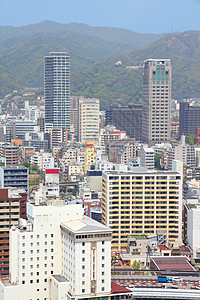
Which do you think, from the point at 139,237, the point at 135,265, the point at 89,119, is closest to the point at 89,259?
the point at 135,265

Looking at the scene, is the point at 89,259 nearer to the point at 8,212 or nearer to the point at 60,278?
the point at 60,278

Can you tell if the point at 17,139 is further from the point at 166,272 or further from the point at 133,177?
the point at 166,272

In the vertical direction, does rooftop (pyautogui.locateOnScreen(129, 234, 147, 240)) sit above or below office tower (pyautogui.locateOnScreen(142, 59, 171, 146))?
below

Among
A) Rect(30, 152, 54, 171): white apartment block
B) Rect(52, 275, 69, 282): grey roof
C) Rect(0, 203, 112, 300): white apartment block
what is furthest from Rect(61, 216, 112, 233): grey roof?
Rect(30, 152, 54, 171): white apartment block

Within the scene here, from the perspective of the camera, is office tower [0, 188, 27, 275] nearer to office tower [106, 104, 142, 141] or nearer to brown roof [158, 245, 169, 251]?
brown roof [158, 245, 169, 251]

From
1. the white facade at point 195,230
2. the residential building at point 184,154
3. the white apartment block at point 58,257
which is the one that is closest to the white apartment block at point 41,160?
the residential building at point 184,154

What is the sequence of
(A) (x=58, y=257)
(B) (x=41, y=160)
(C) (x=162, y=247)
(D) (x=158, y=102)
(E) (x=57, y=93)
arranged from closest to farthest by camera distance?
1. (A) (x=58, y=257)
2. (C) (x=162, y=247)
3. (B) (x=41, y=160)
4. (D) (x=158, y=102)
5. (E) (x=57, y=93)

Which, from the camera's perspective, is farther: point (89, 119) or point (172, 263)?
point (89, 119)
